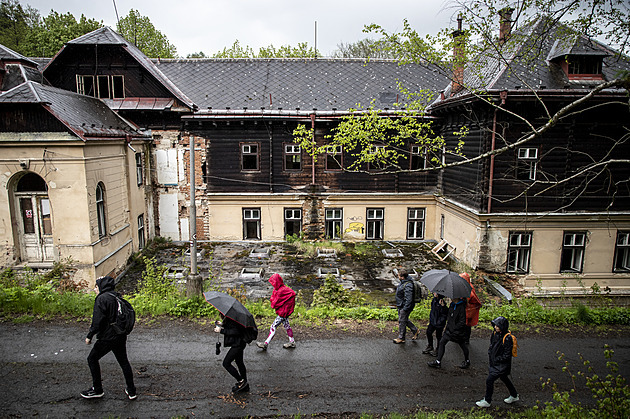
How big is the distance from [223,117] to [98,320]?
13.8m

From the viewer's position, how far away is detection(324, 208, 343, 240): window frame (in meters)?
19.4

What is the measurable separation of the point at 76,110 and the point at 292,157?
358 inches

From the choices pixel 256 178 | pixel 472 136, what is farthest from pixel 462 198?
pixel 256 178

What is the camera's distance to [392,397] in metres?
6.36

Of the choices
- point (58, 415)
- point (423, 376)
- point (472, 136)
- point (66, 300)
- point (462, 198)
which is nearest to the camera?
point (58, 415)

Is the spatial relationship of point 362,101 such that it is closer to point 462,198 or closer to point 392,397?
point 462,198

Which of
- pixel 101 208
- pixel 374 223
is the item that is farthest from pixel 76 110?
pixel 374 223

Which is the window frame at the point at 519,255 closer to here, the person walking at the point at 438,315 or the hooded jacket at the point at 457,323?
the person walking at the point at 438,315

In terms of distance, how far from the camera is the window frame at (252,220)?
19.2 metres

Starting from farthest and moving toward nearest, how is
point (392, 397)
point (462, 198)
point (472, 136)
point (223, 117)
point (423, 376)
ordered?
point (223, 117) → point (462, 198) → point (472, 136) → point (423, 376) → point (392, 397)

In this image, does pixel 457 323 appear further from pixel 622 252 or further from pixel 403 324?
pixel 622 252

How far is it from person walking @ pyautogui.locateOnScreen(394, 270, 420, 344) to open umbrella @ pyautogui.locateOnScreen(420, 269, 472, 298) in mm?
575

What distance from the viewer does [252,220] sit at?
1920 centimetres

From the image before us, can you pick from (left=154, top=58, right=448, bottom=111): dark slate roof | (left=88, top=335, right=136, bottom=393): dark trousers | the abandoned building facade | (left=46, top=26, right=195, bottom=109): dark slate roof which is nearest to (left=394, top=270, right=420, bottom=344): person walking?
(left=88, top=335, right=136, bottom=393): dark trousers
